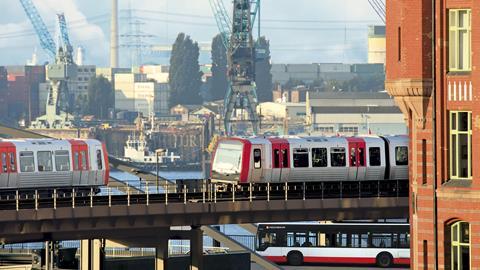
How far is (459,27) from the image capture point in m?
39.4

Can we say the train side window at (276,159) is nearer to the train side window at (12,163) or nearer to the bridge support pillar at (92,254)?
the bridge support pillar at (92,254)

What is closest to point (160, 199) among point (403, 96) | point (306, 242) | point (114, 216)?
point (114, 216)

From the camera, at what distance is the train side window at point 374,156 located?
96.4 metres

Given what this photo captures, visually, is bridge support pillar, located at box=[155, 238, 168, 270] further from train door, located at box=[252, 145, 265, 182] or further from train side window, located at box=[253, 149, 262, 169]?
train side window, located at box=[253, 149, 262, 169]

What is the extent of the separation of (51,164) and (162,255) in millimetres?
11954

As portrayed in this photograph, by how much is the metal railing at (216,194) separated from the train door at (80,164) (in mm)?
1076

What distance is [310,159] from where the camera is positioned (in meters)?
94.9

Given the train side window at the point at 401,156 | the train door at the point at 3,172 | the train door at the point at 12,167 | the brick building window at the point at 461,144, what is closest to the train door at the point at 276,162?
the train side window at the point at 401,156

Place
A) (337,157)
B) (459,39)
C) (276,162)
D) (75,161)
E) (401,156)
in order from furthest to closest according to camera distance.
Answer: (401,156) < (337,157) < (276,162) < (75,161) < (459,39)

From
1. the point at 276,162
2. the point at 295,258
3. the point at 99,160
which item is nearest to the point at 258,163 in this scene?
the point at 276,162

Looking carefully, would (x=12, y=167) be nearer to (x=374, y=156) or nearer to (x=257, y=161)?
(x=257, y=161)

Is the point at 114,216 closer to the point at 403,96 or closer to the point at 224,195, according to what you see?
the point at 224,195

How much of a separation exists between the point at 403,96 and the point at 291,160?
177 ft

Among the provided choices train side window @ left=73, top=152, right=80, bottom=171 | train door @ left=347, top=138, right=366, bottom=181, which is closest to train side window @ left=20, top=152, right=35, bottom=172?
train side window @ left=73, top=152, right=80, bottom=171
